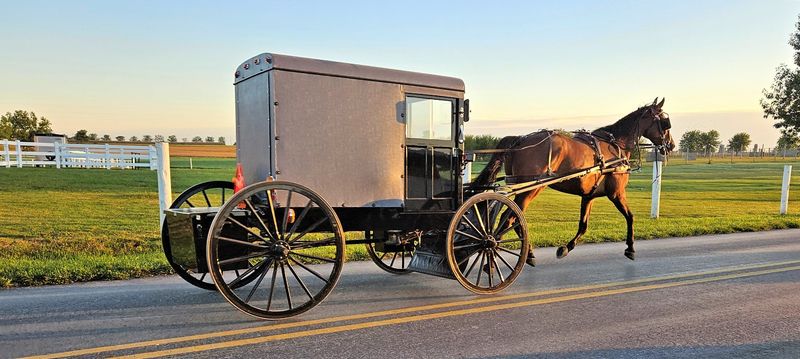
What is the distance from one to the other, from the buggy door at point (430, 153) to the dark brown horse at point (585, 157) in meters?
1.31

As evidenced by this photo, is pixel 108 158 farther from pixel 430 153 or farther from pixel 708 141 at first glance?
pixel 708 141

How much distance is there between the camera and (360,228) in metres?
5.20

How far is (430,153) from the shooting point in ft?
17.7

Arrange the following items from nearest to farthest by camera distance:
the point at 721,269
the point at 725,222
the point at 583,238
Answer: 1. the point at 721,269
2. the point at 583,238
3. the point at 725,222

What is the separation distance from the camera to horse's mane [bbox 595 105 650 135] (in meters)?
8.52

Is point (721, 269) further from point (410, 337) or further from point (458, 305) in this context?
point (410, 337)

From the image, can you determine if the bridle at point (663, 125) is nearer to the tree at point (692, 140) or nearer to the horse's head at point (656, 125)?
the horse's head at point (656, 125)

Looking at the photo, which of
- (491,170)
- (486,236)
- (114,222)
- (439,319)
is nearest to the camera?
(439,319)

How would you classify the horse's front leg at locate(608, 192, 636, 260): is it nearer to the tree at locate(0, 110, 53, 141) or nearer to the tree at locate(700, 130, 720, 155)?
the tree at locate(0, 110, 53, 141)

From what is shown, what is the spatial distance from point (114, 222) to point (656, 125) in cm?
998

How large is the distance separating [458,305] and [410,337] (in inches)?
41.9

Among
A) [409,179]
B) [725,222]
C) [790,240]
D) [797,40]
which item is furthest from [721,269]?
[797,40]

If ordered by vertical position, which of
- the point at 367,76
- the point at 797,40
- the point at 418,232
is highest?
the point at 797,40

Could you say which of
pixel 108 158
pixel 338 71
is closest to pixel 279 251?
pixel 338 71
